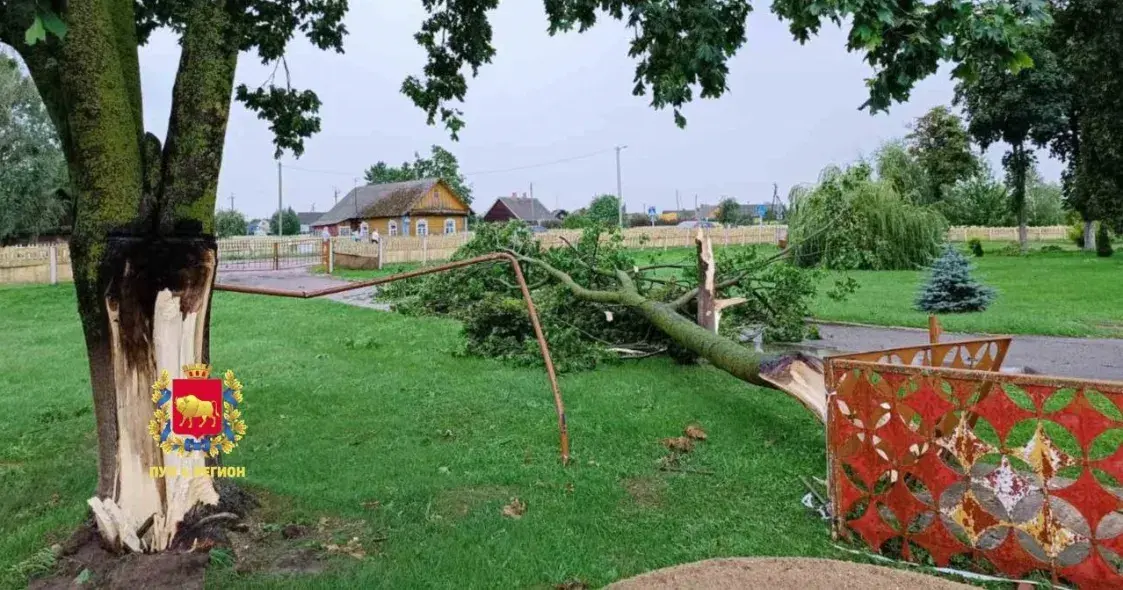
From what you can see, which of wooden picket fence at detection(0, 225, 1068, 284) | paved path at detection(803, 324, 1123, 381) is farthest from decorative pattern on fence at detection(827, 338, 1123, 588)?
wooden picket fence at detection(0, 225, 1068, 284)

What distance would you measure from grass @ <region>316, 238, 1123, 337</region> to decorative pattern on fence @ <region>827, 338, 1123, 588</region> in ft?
26.7

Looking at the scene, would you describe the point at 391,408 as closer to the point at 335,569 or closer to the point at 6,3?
the point at 335,569

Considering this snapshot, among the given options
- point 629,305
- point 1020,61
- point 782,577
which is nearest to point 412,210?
point 629,305

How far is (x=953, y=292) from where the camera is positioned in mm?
14297

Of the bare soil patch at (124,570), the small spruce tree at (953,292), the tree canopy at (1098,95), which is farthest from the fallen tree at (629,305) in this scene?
the tree canopy at (1098,95)

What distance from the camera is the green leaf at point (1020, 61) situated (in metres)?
3.50

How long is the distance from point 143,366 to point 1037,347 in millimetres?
9630

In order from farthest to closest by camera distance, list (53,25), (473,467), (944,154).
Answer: (944,154) < (473,467) < (53,25)

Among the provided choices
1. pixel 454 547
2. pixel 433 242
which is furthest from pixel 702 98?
pixel 433 242

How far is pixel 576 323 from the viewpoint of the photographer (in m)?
9.34

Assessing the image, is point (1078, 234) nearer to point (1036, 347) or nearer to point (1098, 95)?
point (1098, 95)

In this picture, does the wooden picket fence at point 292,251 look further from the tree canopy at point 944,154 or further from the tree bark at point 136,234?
the tree bark at point 136,234

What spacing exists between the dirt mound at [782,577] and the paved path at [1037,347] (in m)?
4.67

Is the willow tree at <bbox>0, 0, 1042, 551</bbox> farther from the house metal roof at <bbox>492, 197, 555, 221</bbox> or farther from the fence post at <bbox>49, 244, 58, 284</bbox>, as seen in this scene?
the house metal roof at <bbox>492, 197, 555, 221</bbox>
